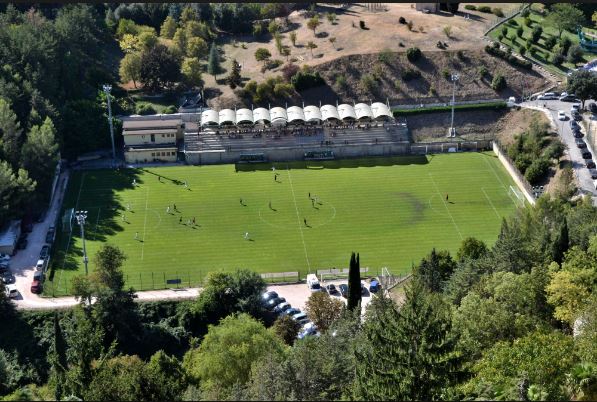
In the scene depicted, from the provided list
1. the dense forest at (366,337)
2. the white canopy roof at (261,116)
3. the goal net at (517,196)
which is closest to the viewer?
the dense forest at (366,337)

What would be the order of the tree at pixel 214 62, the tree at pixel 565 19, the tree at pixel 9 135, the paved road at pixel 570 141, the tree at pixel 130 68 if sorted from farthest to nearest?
the tree at pixel 565 19
the tree at pixel 214 62
the tree at pixel 130 68
the paved road at pixel 570 141
the tree at pixel 9 135

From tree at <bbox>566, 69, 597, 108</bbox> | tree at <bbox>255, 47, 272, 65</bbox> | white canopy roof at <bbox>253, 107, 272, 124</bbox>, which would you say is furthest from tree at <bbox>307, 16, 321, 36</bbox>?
tree at <bbox>566, 69, 597, 108</bbox>

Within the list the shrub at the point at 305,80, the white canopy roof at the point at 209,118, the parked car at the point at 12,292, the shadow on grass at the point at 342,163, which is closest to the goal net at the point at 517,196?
the shadow on grass at the point at 342,163

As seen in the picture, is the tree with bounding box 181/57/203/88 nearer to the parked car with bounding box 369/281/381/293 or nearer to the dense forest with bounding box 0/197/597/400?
the dense forest with bounding box 0/197/597/400

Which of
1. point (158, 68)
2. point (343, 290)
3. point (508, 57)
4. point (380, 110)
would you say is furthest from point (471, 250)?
point (158, 68)

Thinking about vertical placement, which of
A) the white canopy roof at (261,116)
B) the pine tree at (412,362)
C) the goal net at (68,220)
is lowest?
the white canopy roof at (261,116)

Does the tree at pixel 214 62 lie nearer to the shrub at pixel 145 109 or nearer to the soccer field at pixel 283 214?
the shrub at pixel 145 109
